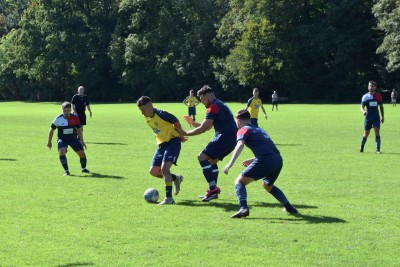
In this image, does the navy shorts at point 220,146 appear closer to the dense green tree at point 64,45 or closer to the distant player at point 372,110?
the distant player at point 372,110

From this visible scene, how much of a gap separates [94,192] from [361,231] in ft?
18.5

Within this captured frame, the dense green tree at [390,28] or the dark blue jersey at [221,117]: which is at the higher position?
the dense green tree at [390,28]

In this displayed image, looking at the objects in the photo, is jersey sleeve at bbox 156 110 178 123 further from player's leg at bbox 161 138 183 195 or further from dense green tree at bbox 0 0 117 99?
dense green tree at bbox 0 0 117 99

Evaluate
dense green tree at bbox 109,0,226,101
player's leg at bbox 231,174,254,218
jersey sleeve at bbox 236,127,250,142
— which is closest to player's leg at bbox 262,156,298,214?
player's leg at bbox 231,174,254,218

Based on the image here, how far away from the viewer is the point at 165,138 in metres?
12.2

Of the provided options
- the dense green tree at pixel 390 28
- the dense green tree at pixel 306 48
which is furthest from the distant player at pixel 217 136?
the dense green tree at pixel 306 48

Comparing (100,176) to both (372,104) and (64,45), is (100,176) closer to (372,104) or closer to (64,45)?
(372,104)

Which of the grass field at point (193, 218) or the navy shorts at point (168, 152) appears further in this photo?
the navy shorts at point (168, 152)

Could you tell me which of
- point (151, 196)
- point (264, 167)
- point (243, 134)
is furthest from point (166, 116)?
point (264, 167)

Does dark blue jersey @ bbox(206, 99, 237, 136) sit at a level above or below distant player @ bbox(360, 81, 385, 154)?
above

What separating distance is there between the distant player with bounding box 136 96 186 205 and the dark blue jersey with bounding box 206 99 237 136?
63 cm

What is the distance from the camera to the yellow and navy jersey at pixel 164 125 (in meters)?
12.1

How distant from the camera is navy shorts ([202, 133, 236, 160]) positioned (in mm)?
12234


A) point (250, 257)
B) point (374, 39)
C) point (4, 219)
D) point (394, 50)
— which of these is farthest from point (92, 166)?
point (374, 39)
